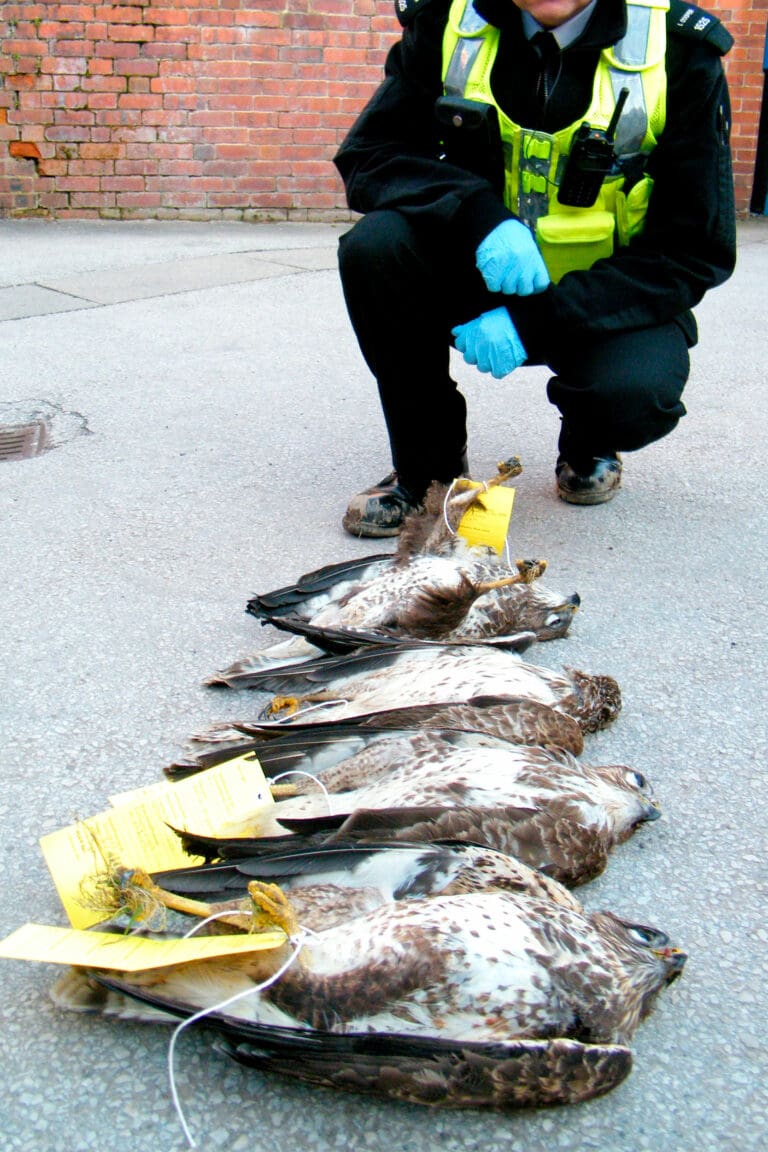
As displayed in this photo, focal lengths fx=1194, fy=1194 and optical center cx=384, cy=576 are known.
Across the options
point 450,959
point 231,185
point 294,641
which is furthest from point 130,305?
point 450,959

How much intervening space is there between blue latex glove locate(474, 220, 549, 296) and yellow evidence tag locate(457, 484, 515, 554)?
0.66 metres

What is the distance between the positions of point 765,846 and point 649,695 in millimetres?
665

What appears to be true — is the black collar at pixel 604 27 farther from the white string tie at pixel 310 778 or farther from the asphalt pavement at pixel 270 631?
the white string tie at pixel 310 778

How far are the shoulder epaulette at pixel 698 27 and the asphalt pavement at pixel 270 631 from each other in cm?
117

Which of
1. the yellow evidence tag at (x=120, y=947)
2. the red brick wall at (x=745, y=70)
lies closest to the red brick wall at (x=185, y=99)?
the red brick wall at (x=745, y=70)

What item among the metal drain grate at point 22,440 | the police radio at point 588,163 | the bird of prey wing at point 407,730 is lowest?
the metal drain grate at point 22,440

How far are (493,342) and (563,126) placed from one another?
2.22ft

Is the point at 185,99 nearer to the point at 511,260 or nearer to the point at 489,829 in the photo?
the point at 511,260

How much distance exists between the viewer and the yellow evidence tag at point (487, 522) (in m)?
3.55

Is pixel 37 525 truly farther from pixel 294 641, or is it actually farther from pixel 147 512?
pixel 294 641

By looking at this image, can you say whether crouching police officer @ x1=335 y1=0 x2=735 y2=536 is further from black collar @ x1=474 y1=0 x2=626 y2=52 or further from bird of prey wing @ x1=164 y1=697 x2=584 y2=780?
bird of prey wing @ x1=164 y1=697 x2=584 y2=780

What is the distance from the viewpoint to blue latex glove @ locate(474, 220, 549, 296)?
3.65m

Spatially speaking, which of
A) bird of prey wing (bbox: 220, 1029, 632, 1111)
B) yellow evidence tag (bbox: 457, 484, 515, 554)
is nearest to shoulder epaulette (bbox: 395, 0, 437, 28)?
yellow evidence tag (bbox: 457, 484, 515, 554)

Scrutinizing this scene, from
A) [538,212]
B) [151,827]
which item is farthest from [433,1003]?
[538,212]
